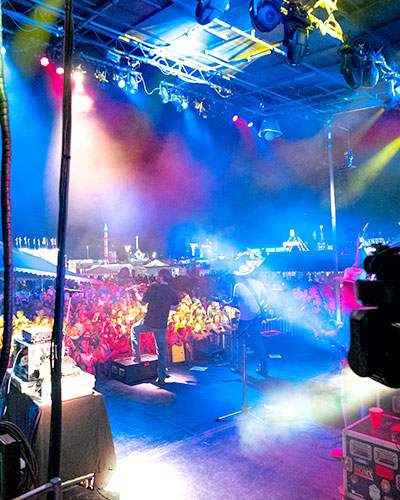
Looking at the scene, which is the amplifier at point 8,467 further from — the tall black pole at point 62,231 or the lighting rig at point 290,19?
the lighting rig at point 290,19

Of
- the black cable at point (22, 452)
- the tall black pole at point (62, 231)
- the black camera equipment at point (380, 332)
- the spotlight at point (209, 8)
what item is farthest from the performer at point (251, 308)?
the black camera equipment at point (380, 332)

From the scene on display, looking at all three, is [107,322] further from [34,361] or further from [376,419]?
[376,419]

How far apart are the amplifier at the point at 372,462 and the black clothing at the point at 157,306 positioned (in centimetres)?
383

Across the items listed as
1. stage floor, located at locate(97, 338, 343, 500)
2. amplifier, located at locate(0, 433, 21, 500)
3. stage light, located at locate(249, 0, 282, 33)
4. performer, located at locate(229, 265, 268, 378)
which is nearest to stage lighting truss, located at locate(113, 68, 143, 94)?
stage light, located at locate(249, 0, 282, 33)

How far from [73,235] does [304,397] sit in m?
17.9

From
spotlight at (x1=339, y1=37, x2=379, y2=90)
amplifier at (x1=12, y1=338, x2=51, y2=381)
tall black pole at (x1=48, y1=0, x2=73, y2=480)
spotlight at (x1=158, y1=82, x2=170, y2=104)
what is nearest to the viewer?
tall black pole at (x1=48, y1=0, x2=73, y2=480)

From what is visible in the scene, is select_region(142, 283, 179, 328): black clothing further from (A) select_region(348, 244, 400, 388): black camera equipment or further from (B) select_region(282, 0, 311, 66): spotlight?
(A) select_region(348, 244, 400, 388): black camera equipment

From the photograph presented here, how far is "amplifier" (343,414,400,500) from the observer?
2.91m

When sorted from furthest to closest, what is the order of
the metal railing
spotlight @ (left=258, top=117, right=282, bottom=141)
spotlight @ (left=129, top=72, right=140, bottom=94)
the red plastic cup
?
1. spotlight @ (left=258, top=117, right=282, bottom=141)
2. spotlight @ (left=129, top=72, right=140, bottom=94)
3. the red plastic cup
4. the metal railing

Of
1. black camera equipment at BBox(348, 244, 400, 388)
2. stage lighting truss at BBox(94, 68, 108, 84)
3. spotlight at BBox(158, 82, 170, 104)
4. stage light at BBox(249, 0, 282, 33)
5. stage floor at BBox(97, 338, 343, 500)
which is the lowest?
stage floor at BBox(97, 338, 343, 500)

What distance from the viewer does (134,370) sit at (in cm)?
666

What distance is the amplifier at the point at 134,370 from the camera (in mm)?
6598

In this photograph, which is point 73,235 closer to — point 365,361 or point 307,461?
point 307,461

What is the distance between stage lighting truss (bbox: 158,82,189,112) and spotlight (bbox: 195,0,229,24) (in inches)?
150
